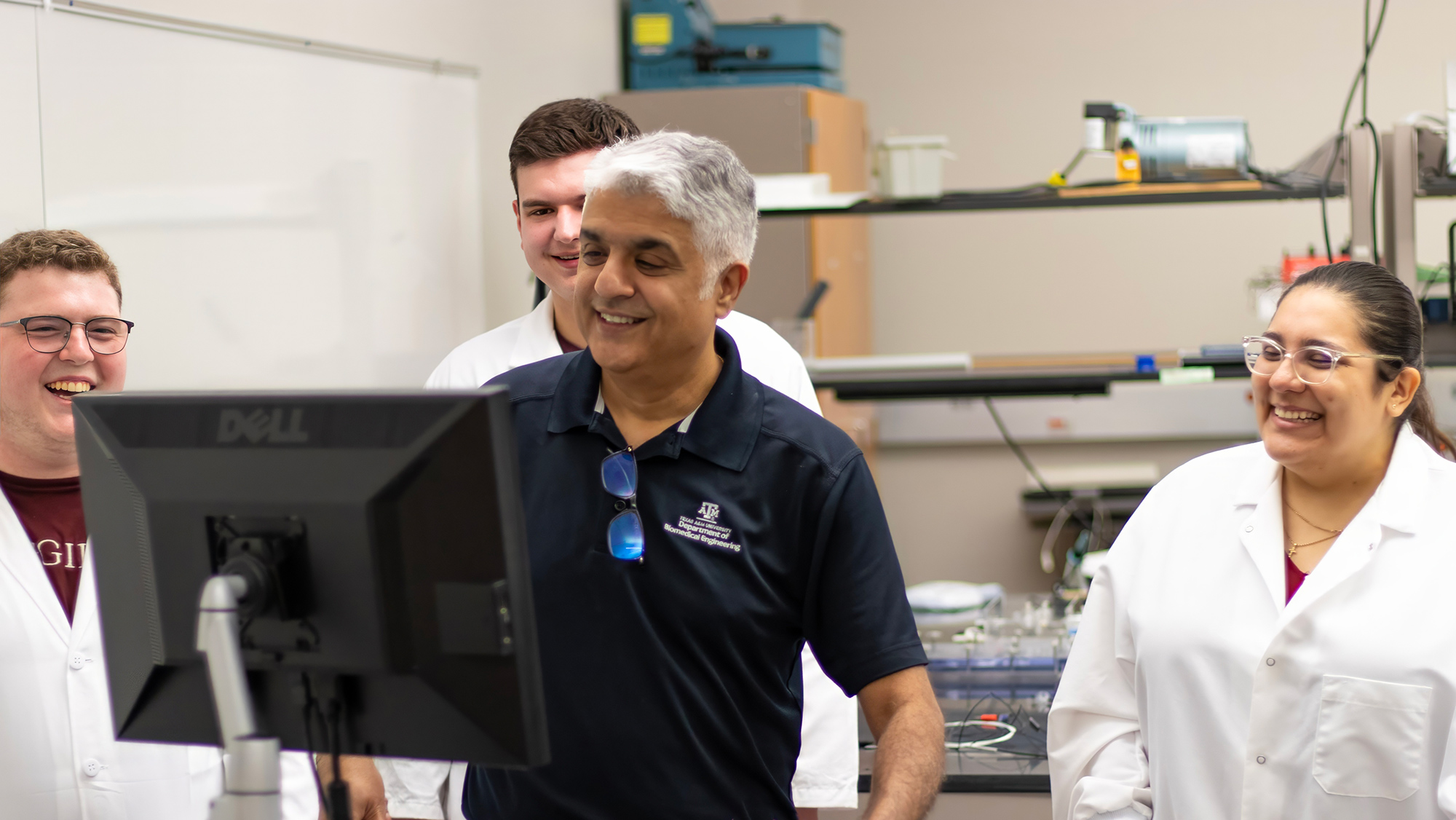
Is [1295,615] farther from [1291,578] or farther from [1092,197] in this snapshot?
[1092,197]

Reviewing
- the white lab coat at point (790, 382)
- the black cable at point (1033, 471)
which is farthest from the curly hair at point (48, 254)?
the black cable at point (1033, 471)

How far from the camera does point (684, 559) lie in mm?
1182

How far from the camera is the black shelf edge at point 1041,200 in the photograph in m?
2.56

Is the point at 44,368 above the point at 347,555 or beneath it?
above

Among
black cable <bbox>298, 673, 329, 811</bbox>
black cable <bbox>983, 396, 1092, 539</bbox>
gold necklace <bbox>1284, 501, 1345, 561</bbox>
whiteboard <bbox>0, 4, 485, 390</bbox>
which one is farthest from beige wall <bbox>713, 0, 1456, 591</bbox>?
black cable <bbox>298, 673, 329, 811</bbox>

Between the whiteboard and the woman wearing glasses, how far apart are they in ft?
3.73

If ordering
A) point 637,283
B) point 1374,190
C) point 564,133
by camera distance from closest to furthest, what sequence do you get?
point 637,283, point 564,133, point 1374,190

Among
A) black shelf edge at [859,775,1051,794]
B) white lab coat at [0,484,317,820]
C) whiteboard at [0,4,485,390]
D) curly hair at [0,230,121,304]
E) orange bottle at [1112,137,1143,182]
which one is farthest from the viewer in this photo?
orange bottle at [1112,137,1143,182]

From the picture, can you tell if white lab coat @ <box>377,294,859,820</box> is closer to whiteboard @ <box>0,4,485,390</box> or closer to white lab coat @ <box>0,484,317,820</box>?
whiteboard @ <box>0,4,485,390</box>

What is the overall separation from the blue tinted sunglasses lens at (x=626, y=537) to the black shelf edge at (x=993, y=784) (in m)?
0.98

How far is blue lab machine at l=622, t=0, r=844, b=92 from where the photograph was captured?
4.08 m

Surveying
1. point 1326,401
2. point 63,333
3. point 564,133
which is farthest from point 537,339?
point 1326,401

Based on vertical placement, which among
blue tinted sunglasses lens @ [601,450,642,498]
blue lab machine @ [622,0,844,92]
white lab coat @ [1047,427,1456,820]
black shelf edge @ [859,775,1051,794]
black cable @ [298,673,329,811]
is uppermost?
blue lab machine @ [622,0,844,92]

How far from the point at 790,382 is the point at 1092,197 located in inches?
45.3
